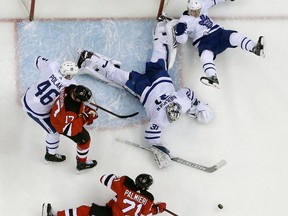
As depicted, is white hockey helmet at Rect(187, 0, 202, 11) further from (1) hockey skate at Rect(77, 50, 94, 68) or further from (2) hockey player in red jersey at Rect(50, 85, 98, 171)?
(2) hockey player in red jersey at Rect(50, 85, 98, 171)

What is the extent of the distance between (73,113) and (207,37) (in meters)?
1.30

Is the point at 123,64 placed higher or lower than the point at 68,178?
higher

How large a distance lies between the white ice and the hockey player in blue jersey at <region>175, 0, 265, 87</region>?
174 millimetres

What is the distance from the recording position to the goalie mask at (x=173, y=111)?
4.11 m

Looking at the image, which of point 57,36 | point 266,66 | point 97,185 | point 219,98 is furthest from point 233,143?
point 57,36

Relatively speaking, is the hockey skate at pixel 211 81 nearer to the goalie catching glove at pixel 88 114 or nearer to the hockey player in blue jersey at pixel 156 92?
the hockey player in blue jersey at pixel 156 92

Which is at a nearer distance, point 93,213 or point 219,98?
point 93,213

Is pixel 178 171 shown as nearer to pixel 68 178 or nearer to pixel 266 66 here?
pixel 68 178

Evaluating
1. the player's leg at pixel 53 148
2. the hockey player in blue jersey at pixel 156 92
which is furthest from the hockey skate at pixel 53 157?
the hockey player in blue jersey at pixel 156 92

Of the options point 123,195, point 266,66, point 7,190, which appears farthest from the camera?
point 266,66

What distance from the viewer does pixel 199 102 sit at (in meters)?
4.37

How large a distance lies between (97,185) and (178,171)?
0.55 metres

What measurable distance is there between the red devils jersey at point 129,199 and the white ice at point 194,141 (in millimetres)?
328

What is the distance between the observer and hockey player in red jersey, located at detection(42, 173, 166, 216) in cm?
375
